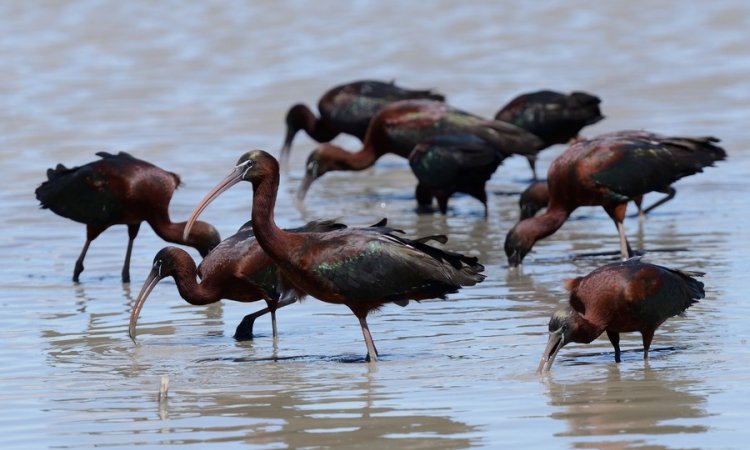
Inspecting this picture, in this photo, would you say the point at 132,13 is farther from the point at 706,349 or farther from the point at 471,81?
the point at 706,349

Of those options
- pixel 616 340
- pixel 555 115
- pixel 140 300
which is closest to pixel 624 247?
pixel 616 340

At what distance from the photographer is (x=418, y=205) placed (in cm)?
1600

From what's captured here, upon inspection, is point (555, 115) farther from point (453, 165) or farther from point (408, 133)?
point (453, 165)

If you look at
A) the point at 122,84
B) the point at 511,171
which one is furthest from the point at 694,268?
the point at 122,84

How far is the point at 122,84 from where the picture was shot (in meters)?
23.6

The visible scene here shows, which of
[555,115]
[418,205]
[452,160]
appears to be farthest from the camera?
[555,115]

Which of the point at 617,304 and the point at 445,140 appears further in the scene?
the point at 445,140

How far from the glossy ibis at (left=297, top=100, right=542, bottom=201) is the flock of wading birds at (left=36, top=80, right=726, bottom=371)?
0.01 m

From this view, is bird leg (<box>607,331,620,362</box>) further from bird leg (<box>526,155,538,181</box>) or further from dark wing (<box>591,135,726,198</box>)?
bird leg (<box>526,155,538,181</box>)

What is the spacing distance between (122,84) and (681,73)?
805 centimetres

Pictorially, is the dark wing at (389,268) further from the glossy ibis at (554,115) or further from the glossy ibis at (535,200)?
the glossy ibis at (554,115)

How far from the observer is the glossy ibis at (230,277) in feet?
33.4

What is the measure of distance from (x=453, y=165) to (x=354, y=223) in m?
1.07

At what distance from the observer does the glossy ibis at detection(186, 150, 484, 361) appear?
9.32 meters
